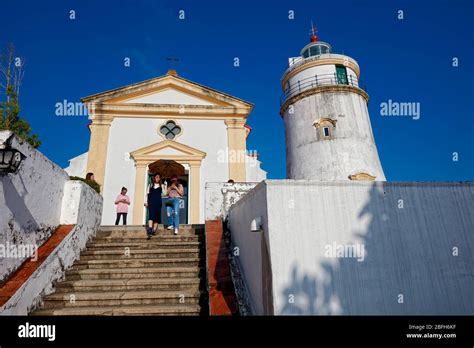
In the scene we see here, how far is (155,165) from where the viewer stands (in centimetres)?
1228

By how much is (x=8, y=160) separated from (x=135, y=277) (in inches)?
113

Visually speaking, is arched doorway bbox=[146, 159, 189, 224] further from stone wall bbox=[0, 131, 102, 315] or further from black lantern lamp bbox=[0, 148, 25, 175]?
black lantern lamp bbox=[0, 148, 25, 175]

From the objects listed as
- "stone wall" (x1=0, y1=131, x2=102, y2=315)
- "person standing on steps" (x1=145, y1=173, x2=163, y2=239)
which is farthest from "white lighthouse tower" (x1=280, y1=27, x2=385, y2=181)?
"stone wall" (x1=0, y1=131, x2=102, y2=315)

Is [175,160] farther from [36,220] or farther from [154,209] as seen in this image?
[36,220]

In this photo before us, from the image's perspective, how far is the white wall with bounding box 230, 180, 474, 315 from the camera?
357 centimetres

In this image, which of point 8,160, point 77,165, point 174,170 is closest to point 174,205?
point 8,160

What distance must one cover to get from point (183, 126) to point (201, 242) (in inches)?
290

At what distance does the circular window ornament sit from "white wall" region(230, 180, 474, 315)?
9390 mm

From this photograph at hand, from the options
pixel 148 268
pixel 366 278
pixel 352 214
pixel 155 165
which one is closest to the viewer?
pixel 366 278

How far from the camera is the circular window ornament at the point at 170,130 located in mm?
12844

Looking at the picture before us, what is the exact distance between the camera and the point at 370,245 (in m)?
3.79

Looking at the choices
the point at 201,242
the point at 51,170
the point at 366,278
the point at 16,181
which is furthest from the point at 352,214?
the point at 51,170
